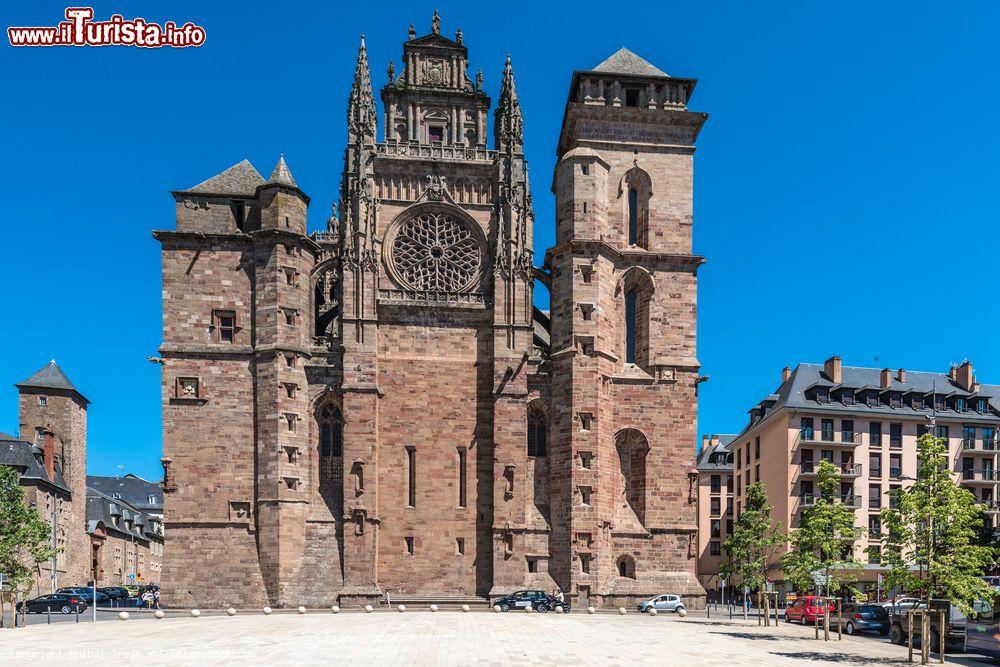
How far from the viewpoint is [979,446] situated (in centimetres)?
5759

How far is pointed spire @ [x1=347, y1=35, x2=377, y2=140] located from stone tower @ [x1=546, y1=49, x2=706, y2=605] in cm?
1054

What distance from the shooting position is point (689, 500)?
1549 inches

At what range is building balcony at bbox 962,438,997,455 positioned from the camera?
187 feet

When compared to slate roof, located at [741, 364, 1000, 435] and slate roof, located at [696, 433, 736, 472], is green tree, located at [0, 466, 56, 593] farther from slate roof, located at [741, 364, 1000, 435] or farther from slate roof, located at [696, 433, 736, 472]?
slate roof, located at [696, 433, 736, 472]

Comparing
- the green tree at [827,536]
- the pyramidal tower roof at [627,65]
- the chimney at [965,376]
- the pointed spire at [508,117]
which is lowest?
the green tree at [827,536]

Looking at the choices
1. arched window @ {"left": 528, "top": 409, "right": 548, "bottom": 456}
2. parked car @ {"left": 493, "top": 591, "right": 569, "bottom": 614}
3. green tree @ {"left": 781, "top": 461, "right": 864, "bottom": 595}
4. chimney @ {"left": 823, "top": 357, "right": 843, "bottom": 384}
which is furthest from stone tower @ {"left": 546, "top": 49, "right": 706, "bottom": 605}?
chimney @ {"left": 823, "top": 357, "right": 843, "bottom": 384}

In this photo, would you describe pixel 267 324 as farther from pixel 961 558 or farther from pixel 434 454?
pixel 961 558

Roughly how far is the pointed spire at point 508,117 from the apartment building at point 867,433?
28.6 meters

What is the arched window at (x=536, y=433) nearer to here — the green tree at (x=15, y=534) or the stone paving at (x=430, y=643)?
the stone paving at (x=430, y=643)

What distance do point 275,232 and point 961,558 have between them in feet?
105

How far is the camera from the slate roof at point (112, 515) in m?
71.6

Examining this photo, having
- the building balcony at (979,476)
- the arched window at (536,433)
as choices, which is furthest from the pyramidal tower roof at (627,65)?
the building balcony at (979,476)

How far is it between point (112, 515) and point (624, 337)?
57215 mm

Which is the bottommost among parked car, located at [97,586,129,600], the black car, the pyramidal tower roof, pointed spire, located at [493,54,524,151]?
parked car, located at [97,586,129,600]
